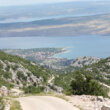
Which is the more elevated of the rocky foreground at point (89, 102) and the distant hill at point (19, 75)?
the rocky foreground at point (89, 102)

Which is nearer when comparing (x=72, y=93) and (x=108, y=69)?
(x=72, y=93)

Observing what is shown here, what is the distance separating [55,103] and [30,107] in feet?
5.45

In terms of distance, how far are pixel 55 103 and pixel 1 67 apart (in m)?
34.9

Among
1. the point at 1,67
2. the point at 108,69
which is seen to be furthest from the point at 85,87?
the point at 108,69

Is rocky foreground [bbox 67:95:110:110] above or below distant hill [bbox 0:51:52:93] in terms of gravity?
above

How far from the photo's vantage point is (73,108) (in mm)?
16125

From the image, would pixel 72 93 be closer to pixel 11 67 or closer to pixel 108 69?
pixel 11 67

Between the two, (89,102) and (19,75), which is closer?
(89,102)

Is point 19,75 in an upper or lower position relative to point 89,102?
lower

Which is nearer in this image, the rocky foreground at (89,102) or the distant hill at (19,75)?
the rocky foreground at (89,102)

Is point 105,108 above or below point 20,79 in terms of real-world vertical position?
above

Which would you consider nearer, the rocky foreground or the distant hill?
the rocky foreground

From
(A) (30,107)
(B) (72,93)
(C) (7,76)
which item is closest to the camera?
(A) (30,107)

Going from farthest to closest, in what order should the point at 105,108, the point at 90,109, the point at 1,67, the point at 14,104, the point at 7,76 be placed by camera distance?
1. the point at 1,67
2. the point at 7,76
3. the point at 14,104
4. the point at 90,109
5. the point at 105,108
